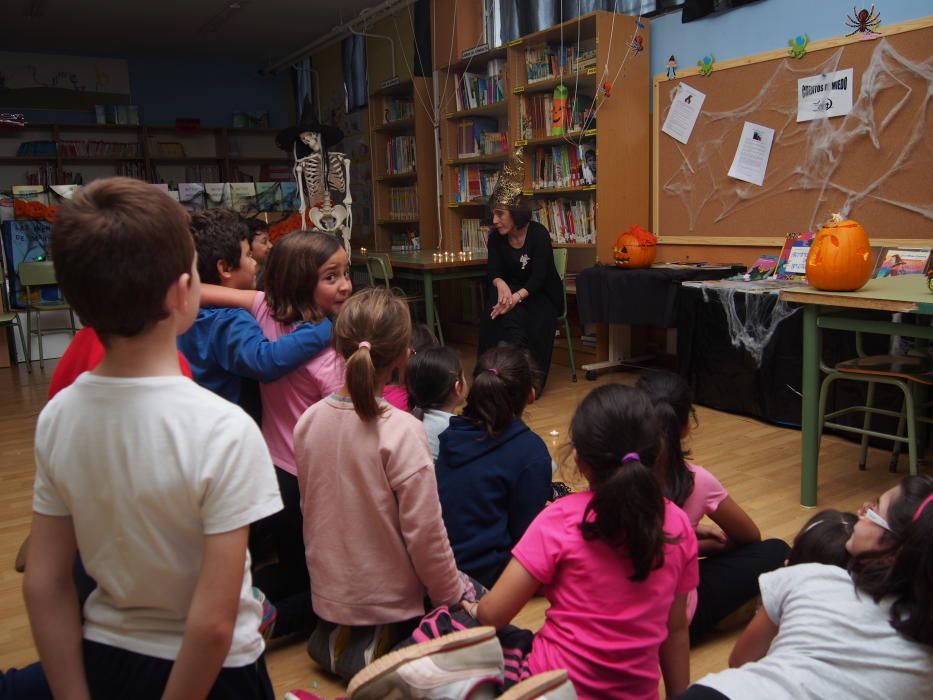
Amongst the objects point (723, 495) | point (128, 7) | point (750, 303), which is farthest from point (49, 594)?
point (128, 7)

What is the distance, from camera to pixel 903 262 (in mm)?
3408

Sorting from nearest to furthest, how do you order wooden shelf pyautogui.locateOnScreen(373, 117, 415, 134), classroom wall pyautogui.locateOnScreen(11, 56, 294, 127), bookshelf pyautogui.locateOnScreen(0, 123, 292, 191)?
wooden shelf pyautogui.locateOnScreen(373, 117, 415, 134) < bookshelf pyautogui.locateOnScreen(0, 123, 292, 191) < classroom wall pyautogui.locateOnScreen(11, 56, 294, 127)

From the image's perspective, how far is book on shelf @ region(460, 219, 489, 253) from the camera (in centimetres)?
594

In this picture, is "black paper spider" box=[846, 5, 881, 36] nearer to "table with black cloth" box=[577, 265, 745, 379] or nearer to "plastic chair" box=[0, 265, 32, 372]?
"table with black cloth" box=[577, 265, 745, 379]

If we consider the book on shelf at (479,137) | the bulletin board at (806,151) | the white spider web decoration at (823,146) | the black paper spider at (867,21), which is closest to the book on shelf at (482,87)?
the book on shelf at (479,137)

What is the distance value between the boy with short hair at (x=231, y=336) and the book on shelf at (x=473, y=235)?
3.95 meters

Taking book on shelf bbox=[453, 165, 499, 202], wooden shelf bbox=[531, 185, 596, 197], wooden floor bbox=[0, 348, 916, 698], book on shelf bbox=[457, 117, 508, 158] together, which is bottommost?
wooden floor bbox=[0, 348, 916, 698]

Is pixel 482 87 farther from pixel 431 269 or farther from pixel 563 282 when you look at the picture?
pixel 563 282

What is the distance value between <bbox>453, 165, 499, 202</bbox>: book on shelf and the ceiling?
215 centimetres

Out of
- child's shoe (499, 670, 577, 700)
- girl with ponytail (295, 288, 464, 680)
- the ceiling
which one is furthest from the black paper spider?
the ceiling

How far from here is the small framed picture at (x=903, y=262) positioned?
11.0 feet

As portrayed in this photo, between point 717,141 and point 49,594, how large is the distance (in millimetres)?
4142

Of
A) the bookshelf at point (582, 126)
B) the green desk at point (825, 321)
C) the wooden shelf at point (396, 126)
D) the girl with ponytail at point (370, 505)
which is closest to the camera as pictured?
the girl with ponytail at point (370, 505)

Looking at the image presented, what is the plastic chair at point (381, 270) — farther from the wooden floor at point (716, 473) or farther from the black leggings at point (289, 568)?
the black leggings at point (289, 568)
